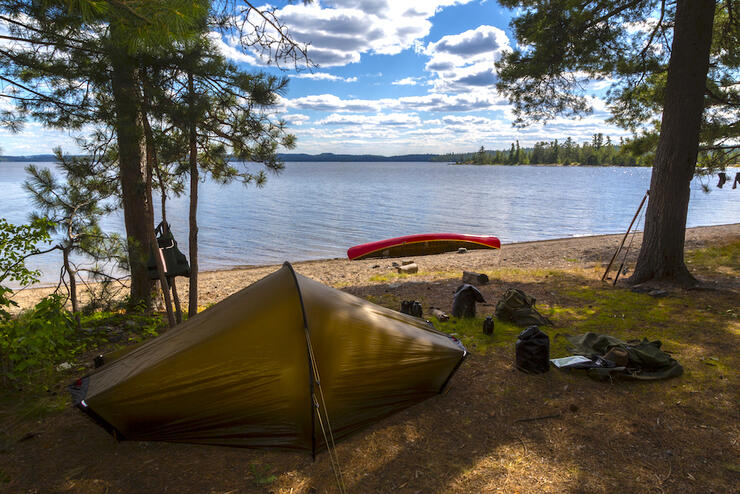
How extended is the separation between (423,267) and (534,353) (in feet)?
34.3

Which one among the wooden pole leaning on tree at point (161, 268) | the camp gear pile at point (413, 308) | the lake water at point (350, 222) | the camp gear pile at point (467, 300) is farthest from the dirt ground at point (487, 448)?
the lake water at point (350, 222)

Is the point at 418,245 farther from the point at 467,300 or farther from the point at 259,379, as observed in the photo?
the point at 259,379

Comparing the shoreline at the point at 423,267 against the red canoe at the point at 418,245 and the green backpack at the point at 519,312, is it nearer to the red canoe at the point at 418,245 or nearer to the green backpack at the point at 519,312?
the red canoe at the point at 418,245

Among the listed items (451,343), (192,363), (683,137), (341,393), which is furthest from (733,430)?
(683,137)

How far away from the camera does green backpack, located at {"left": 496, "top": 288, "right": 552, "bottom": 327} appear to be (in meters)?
6.72

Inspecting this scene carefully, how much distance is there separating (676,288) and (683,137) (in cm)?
295

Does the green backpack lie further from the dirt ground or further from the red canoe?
the red canoe

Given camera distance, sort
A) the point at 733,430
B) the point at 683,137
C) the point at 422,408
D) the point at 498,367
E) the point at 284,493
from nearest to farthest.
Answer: the point at 284,493, the point at 733,430, the point at 422,408, the point at 498,367, the point at 683,137

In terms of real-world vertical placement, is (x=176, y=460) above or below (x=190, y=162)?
below

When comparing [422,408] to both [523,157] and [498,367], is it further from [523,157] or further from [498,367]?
[523,157]

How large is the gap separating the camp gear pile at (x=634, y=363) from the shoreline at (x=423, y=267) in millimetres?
5753

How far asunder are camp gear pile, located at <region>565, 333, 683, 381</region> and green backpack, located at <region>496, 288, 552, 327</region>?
4.57 feet

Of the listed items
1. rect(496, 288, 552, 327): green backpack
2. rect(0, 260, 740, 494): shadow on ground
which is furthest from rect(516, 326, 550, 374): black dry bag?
rect(496, 288, 552, 327): green backpack

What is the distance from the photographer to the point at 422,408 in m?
4.39
